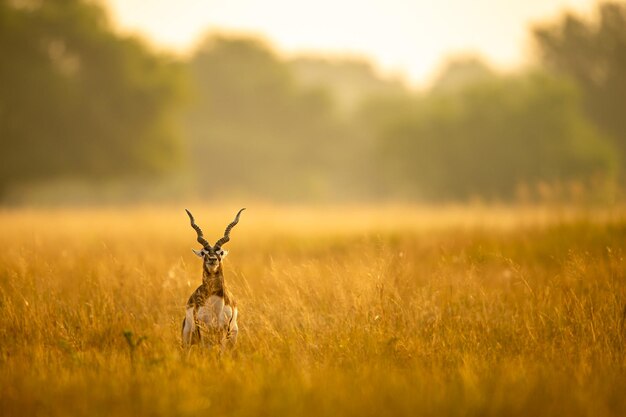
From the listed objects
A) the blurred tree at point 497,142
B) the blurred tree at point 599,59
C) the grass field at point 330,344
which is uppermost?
the blurred tree at point 599,59

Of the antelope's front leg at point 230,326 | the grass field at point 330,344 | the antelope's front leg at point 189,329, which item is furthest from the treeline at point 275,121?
the antelope's front leg at point 189,329

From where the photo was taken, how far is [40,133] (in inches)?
1208

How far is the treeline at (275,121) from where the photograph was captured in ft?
103

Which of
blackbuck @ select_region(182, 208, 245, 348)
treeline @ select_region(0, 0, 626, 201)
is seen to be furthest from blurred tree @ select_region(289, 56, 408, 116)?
blackbuck @ select_region(182, 208, 245, 348)

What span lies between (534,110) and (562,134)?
1.91 m

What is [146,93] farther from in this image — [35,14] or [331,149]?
[331,149]

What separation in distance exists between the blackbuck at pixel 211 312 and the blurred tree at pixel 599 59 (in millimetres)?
40229

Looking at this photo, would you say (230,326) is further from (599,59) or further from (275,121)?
(599,59)

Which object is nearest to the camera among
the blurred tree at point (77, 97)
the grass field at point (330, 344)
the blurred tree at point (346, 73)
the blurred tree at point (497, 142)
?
the grass field at point (330, 344)

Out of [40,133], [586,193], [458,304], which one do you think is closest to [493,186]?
[586,193]

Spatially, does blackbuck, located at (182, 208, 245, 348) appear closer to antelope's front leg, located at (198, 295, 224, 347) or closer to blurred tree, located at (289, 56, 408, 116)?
antelope's front leg, located at (198, 295, 224, 347)

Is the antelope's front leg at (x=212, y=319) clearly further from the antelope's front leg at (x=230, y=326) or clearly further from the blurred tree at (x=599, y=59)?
the blurred tree at (x=599, y=59)

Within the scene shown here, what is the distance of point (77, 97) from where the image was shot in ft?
103

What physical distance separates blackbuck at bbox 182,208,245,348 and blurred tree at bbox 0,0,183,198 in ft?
87.2
